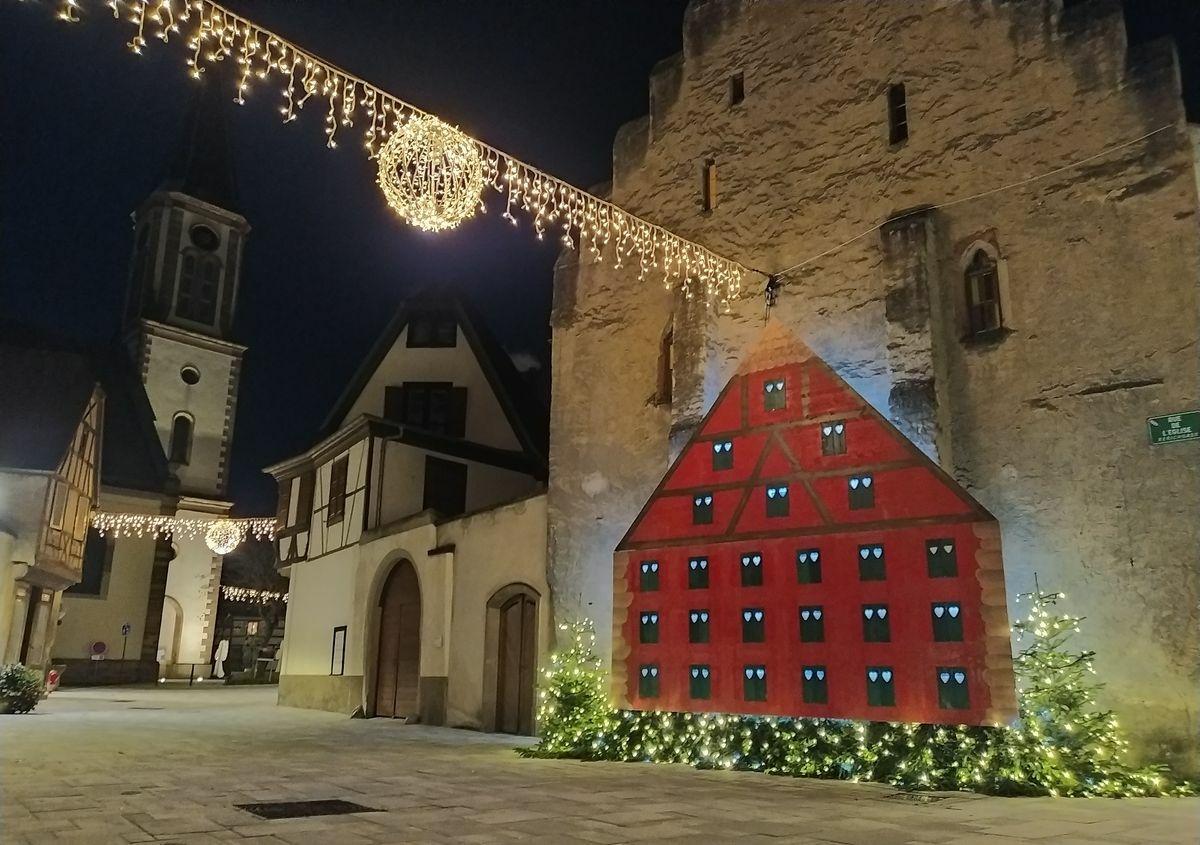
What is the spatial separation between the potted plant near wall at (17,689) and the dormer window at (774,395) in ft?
41.7

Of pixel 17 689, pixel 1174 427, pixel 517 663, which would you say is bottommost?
pixel 17 689

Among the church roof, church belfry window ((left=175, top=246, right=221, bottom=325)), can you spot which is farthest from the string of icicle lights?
the church roof

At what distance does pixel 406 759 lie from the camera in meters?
8.47

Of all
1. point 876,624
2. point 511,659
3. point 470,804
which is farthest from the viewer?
point 511,659

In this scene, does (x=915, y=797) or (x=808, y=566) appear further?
(x=808, y=566)

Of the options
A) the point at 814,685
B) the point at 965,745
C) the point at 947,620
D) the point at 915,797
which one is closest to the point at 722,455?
the point at 814,685

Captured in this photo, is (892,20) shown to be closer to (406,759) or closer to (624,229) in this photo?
(624,229)

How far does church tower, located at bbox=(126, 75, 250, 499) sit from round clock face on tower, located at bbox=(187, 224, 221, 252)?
1.7 inches

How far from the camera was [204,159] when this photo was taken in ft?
124

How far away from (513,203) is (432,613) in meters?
8.02

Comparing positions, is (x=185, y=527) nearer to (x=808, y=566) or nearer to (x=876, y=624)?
(x=808, y=566)

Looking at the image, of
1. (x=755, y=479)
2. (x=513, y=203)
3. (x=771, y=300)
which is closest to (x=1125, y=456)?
(x=755, y=479)

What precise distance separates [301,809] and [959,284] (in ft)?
25.9

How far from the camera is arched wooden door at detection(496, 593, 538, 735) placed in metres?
12.0
